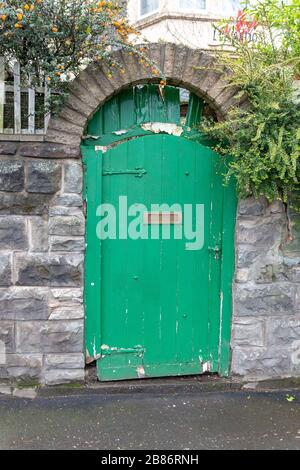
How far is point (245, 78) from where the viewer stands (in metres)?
3.41

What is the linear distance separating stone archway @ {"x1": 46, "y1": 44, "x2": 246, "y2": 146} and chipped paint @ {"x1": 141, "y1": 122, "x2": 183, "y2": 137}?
1.06 feet

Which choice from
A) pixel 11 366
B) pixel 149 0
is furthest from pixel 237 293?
pixel 149 0

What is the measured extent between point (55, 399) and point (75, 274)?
97cm

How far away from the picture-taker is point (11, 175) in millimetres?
3443

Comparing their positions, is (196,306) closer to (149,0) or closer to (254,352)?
(254,352)

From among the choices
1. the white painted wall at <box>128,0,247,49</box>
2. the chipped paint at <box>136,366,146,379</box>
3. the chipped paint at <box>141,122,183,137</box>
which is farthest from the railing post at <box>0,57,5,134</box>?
the white painted wall at <box>128,0,247,49</box>

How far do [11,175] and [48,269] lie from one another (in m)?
0.76

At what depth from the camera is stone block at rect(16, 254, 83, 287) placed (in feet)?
11.6

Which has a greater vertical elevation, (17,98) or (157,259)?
(17,98)

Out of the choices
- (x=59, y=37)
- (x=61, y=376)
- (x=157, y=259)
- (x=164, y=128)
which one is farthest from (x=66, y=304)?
(x=59, y=37)

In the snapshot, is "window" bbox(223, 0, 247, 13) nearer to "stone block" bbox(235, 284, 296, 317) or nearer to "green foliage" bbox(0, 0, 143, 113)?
"green foliage" bbox(0, 0, 143, 113)

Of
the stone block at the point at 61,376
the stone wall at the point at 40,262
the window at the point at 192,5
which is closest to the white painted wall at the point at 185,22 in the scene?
the window at the point at 192,5

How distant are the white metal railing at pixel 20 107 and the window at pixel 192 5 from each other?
186 inches

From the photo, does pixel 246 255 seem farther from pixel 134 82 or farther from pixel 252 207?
pixel 134 82
